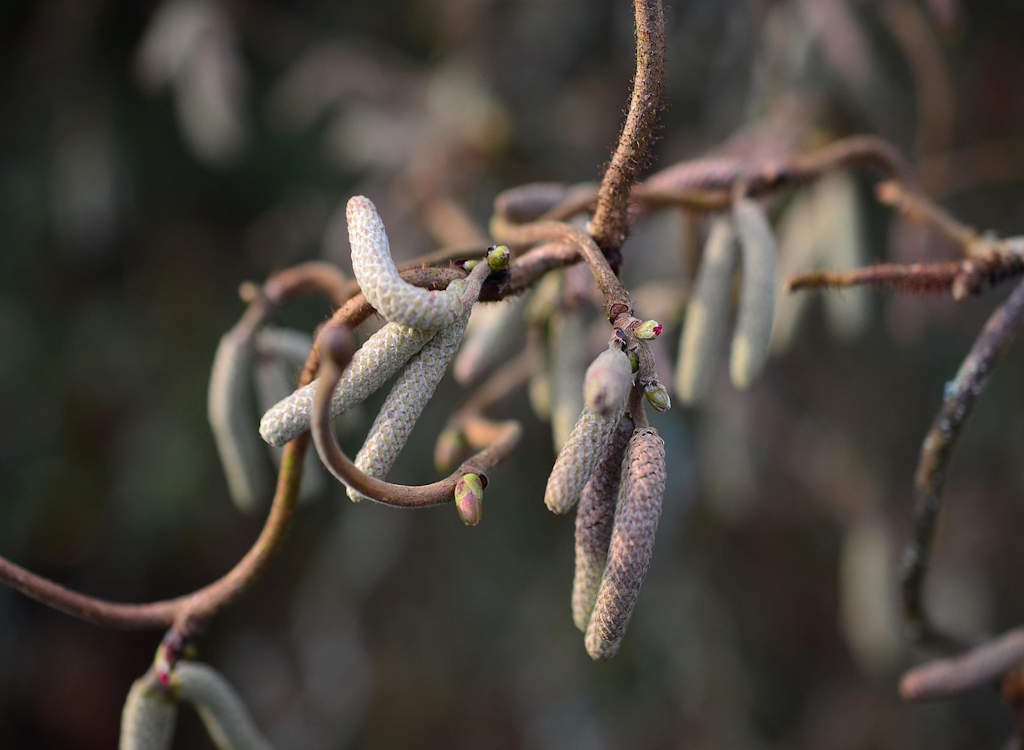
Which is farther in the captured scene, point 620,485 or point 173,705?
point 173,705

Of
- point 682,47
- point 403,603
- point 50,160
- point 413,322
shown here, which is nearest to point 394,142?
point 682,47

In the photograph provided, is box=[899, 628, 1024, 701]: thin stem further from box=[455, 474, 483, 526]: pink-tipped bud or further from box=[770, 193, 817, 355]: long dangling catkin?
box=[455, 474, 483, 526]: pink-tipped bud

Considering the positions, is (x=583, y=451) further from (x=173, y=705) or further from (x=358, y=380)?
(x=173, y=705)

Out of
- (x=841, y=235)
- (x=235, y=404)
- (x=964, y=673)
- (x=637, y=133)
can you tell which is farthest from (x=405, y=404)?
(x=841, y=235)

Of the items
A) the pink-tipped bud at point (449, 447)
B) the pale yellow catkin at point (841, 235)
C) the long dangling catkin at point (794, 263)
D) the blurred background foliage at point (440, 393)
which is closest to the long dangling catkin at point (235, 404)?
the pink-tipped bud at point (449, 447)

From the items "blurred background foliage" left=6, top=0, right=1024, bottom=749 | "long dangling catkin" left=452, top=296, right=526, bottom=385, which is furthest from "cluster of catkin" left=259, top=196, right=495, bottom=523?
"blurred background foliage" left=6, top=0, right=1024, bottom=749

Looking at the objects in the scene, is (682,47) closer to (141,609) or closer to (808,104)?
(808,104)

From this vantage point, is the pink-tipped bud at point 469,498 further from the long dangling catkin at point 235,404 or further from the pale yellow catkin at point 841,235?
the pale yellow catkin at point 841,235
